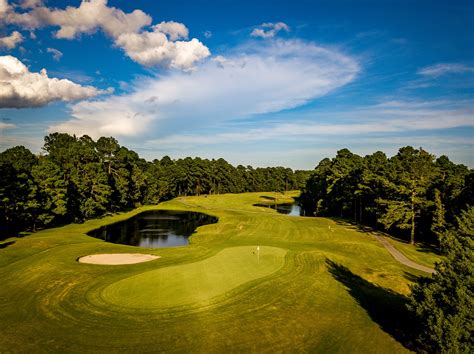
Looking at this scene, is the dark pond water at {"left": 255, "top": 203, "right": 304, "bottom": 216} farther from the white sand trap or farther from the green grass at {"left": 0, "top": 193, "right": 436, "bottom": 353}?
the white sand trap

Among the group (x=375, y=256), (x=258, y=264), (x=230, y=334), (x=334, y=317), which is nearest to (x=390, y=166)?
(x=375, y=256)

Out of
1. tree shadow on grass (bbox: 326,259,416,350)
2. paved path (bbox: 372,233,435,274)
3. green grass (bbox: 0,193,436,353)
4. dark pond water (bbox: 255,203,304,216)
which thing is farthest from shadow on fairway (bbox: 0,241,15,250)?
dark pond water (bbox: 255,203,304,216)

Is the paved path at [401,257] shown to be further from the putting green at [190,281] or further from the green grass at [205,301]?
the putting green at [190,281]

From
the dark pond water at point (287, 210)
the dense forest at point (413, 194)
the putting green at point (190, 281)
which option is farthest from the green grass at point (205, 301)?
the dark pond water at point (287, 210)

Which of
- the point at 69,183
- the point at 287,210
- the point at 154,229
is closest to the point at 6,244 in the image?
the point at 69,183

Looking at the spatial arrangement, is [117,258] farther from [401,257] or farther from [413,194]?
[413,194]

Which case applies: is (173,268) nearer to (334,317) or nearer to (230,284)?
(230,284)
